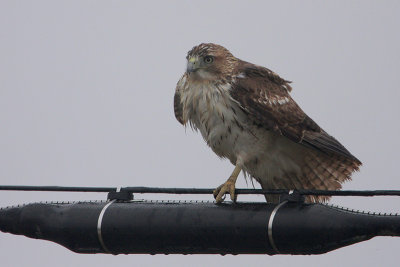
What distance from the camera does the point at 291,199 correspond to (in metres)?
6.87

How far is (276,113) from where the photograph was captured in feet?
33.2

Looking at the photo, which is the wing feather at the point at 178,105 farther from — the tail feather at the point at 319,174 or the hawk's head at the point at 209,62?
the tail feather at the point at 319,174

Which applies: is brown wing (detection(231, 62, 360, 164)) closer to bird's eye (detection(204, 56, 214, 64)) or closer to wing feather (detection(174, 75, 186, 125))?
bird's eye (detection(204, 56, 214, 64))

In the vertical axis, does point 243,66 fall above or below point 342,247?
above

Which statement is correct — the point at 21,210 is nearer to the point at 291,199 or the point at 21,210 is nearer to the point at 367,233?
the point at 291,199

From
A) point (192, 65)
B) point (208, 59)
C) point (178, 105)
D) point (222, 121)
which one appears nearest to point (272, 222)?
point (222, 121)

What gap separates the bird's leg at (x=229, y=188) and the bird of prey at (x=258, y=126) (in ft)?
0.11

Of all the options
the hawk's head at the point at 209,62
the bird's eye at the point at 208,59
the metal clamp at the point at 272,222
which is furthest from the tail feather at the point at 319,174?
the metal clamp at the point at 272,222

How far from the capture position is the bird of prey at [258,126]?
32.6 feet

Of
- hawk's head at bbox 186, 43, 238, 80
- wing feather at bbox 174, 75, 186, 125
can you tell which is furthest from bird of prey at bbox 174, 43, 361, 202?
wing feather at bbox 174, 75, 186, 125

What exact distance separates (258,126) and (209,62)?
0.98 m

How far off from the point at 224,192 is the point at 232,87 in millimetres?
1785

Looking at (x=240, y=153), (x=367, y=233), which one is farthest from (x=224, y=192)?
(x=367, y=233)

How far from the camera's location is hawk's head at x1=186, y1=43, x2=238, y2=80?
1031 centimetres
